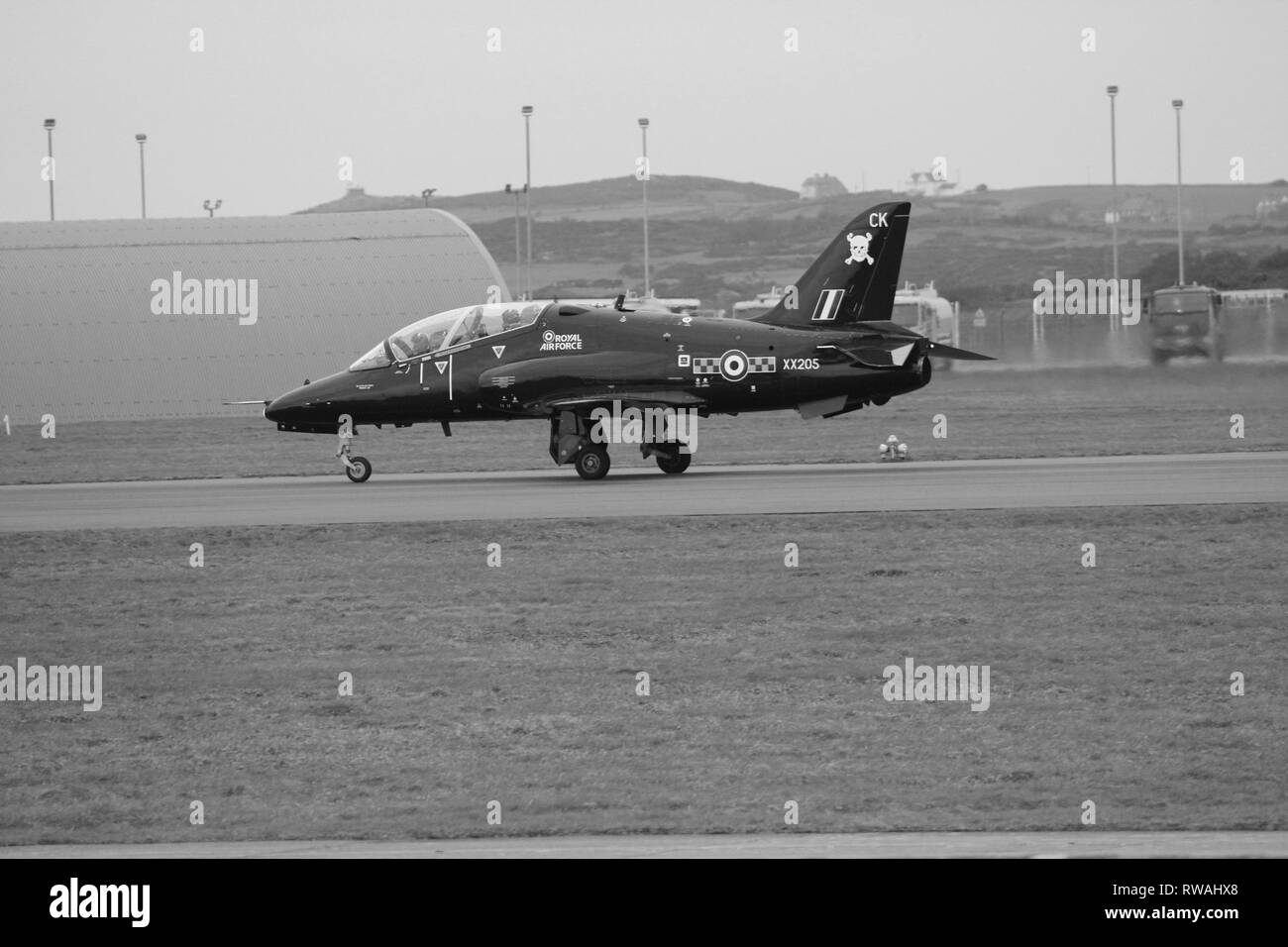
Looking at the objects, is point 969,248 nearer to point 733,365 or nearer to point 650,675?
point 733,365

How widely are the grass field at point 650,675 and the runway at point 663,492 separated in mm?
1243

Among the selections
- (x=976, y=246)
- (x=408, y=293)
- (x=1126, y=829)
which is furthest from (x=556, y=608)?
(x=976, y=246)

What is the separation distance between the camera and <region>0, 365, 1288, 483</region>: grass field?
32.8 m

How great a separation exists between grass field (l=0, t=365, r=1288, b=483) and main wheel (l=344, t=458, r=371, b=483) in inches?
103

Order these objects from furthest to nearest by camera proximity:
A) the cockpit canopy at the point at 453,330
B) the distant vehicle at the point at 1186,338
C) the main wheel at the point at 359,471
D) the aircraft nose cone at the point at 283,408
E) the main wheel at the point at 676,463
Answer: the distant vehicle at the point at 1186,338
the main wheel at the point at 359,471
the aircraft nose cone at the point at 283,408
the main wheel at the point at 676,463
the cockpit canopy at the point at 453,330

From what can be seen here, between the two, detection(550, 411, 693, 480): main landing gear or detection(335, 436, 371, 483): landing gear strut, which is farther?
detection(335, 436, 371, 483): landing gear strut

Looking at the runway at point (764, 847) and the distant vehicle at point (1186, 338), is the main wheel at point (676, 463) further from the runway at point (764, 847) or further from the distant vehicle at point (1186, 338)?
the runway at point (764, 847)

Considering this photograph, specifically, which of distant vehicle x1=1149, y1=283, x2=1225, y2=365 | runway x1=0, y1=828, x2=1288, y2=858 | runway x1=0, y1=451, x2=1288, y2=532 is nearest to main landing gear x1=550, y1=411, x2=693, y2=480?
runway x1=0, y1=451, x2=1288, y2=532

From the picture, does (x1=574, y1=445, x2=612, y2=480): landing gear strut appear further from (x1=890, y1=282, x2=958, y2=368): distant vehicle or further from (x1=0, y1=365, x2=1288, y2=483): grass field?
(x1=890, y1=282, x2=958, y2=368): distant vehicle

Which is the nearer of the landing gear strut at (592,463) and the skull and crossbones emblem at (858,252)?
the skull and crossbones emblem at (858,252)

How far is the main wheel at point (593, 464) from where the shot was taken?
28.3 m

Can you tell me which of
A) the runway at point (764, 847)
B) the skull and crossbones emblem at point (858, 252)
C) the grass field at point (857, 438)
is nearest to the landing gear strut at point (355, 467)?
the grass field at point (857, 438)

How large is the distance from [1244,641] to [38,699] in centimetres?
1107

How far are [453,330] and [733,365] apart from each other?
16.3 feet
